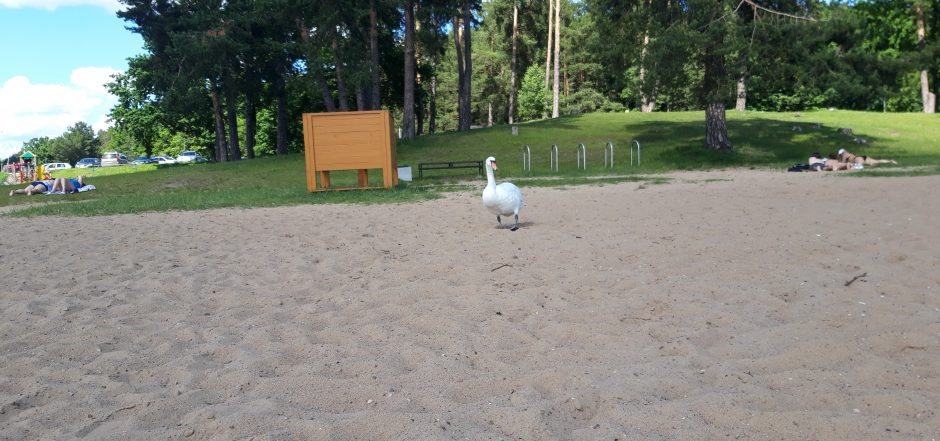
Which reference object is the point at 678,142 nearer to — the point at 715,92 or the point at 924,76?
the point at 715,92

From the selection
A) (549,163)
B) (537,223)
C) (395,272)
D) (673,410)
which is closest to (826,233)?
(537,223)

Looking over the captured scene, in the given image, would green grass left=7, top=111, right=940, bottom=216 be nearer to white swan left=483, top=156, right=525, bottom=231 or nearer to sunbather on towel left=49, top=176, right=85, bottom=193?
sunbather on towel left=49, top=176, right=85, bottom=193

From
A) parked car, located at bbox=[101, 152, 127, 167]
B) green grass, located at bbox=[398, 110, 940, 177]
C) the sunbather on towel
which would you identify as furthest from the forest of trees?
parked car, located at bbox=[101, 152, 127, 167]

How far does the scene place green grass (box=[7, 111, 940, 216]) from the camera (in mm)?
17422

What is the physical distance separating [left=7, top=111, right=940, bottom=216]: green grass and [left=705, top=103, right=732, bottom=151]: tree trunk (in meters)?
0.70

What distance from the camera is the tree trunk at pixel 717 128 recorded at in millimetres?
27078

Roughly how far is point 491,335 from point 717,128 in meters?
25.0

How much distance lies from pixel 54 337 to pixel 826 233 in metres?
8.22

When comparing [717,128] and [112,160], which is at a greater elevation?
[112,160]

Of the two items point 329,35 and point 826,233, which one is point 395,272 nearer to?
point 826,233

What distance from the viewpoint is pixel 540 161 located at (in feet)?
92.2

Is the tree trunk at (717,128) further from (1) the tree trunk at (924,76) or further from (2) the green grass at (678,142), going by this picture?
(1) the tree trunk at (924,76)

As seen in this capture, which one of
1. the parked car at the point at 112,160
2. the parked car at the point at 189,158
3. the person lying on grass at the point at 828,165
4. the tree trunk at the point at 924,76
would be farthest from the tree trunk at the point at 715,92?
the parked car at the point at 112,160

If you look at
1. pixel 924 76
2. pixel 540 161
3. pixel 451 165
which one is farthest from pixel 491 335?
pixel 924 76
